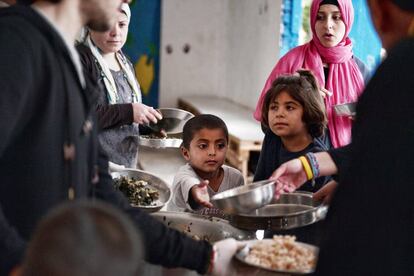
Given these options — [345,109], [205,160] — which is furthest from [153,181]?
[345,109]

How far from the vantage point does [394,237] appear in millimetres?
1271

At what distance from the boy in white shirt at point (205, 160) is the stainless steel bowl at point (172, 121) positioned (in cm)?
29

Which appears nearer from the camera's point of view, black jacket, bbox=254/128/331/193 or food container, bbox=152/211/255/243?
food container, bbox=152/211/255/243

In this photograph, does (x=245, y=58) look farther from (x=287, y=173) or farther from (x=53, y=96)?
(x=53, y=96)

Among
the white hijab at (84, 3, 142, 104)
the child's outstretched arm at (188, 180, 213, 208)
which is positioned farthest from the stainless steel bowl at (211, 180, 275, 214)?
the white hijab at (84, 3, 142, 104)

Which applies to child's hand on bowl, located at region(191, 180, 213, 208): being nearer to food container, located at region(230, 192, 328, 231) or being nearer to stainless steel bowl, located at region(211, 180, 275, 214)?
food container, located at region(230, 192, 328, 231)

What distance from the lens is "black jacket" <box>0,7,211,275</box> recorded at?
1.25m

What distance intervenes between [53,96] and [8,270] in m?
0.33

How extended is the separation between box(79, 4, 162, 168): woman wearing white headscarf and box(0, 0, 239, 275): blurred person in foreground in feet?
4.48

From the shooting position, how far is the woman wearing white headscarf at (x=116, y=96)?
2859 millimetres

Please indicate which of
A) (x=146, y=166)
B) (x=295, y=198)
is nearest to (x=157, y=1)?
(x=146, y=166)

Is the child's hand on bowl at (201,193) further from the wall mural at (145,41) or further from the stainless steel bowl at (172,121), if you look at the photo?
the wall mural at (145,41)

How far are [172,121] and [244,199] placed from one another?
134 cm

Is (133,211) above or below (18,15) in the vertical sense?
below
